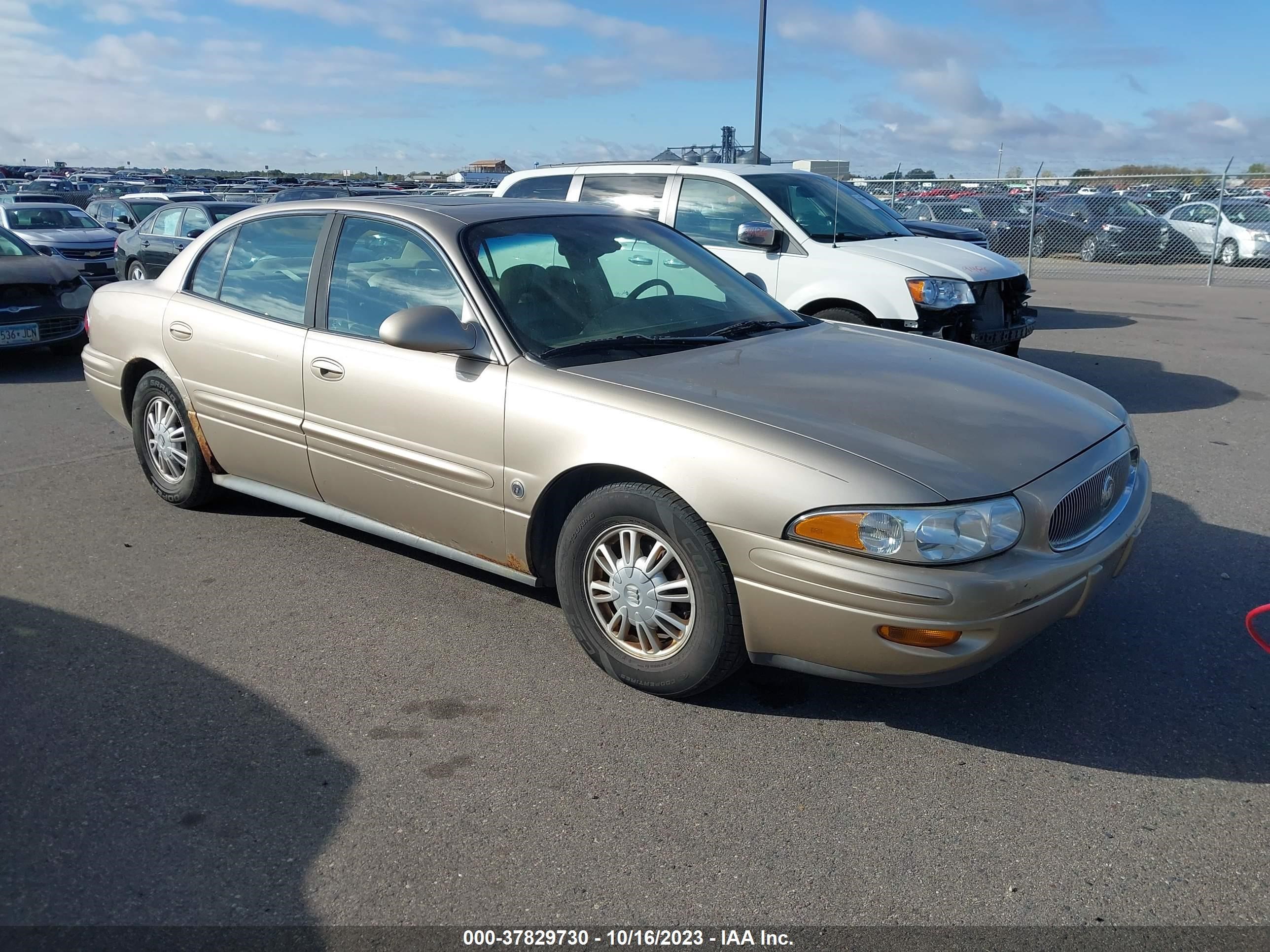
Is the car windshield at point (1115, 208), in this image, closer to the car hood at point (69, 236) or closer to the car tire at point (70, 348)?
the car hood at point (69, 236)

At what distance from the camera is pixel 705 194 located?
8180 millimetres

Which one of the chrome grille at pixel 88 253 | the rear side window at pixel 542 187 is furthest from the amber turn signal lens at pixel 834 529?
the chrome grille at pixel 88 253

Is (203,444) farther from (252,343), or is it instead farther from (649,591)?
(649,591)

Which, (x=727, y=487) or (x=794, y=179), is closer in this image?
(x=727, y=487)

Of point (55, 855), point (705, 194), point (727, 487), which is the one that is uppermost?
point (705, 194)

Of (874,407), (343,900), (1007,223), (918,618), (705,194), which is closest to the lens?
(343,900)

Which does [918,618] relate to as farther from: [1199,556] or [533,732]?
[1199,556]

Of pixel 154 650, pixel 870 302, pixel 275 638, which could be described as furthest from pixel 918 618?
pixel 870 302

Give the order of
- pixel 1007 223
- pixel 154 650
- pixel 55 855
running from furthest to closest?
pixel 1007 223 → pixel 154 650 → pixel 55 855

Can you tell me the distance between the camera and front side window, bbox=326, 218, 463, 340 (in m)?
4.13

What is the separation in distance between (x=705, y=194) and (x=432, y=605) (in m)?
4.90

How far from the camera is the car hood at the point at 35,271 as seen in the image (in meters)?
10.1

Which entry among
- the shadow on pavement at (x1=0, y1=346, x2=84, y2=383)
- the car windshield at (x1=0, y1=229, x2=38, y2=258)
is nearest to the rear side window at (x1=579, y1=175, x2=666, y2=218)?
the shadow on pavement at (x1=0, y1=346, x2=84, y2=383)

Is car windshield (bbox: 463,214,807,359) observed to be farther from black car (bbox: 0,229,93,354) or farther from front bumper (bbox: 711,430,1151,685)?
black car (bbox: 0,229,93,354)
